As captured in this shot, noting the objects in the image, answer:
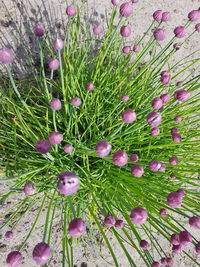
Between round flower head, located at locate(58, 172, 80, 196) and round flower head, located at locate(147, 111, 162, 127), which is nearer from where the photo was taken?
round flower head, located at locate(58, 172, 80, 196)

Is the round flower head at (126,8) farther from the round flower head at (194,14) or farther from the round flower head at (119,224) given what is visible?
the round flower head at (119,224)

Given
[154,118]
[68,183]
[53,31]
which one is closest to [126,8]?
[154,118]

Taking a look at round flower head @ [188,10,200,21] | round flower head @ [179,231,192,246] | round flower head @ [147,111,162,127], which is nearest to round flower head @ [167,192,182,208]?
round flower head @ [179,231,192,246]

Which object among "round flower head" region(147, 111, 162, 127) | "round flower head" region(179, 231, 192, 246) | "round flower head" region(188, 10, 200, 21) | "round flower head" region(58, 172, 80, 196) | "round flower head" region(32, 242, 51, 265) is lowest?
"round flower head" region(32, 242, 51, 265)

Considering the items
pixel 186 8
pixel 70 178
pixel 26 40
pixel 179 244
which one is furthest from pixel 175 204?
pixel 186 8

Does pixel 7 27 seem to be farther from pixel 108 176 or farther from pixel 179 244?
pixel 179 244

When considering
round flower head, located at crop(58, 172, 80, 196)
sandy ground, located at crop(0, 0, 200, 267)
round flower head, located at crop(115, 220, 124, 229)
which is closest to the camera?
round flower head, located at crop(58, 172, 80, 196)

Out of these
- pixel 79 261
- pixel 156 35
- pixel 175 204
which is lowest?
pixel 79 261

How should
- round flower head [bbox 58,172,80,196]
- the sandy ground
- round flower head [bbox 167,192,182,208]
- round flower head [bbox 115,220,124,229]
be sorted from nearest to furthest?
round flower head [bbox 58,172,80,196] → round flower head [bbox 167,192,182,208] → round flower head [bbox 115,220,124,229] → the sandy ground

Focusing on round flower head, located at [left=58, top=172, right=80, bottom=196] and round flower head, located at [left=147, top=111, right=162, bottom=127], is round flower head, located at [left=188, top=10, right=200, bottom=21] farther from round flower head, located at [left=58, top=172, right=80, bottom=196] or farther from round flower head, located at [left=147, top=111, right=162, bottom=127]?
round flower head, located at [left=58, top=172, right=80, bottom=196]
